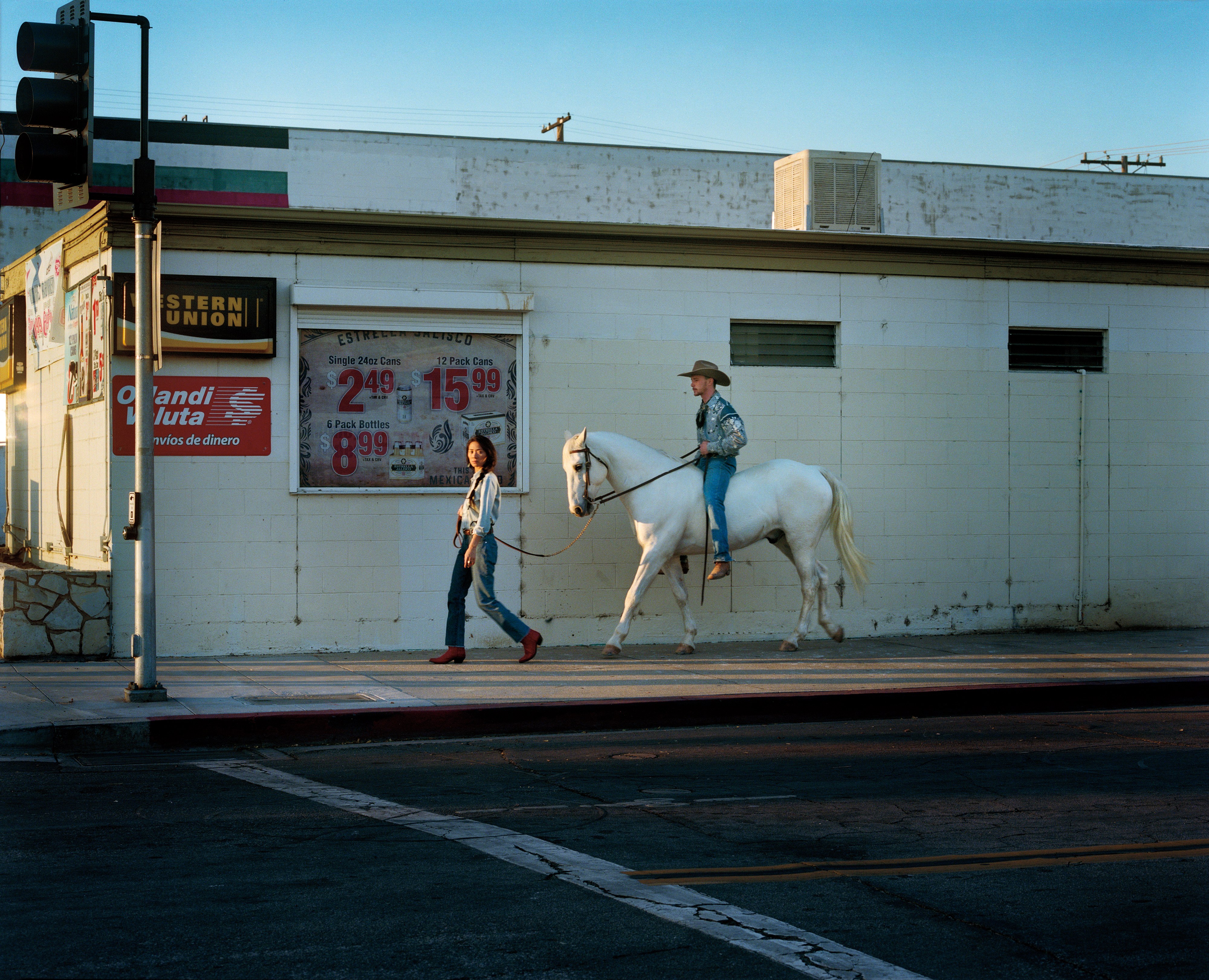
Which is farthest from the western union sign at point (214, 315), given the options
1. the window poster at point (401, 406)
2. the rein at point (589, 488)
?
the rein at point (589, 488)

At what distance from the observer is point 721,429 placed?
519 inches

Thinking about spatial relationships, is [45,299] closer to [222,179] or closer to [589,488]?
[589,488]

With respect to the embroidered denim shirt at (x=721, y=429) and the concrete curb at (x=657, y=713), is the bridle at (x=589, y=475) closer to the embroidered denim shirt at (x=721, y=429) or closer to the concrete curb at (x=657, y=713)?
the embroidered denim shirt at (x=721, y=429)

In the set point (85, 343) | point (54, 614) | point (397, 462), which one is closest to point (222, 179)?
point (85, 343)

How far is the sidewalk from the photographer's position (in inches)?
383

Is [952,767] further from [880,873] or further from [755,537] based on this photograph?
[755,537]

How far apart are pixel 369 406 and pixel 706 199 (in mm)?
23230

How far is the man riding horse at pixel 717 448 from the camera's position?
43.0ft

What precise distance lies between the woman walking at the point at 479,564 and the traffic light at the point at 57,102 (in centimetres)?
432

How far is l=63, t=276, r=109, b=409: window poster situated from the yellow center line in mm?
9461

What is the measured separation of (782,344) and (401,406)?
4214 millimetres

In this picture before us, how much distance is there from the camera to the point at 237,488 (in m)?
13.2

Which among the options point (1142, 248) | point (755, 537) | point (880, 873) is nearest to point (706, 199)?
point (1142, 248)

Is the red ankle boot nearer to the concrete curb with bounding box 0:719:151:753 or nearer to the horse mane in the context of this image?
the horse mane
